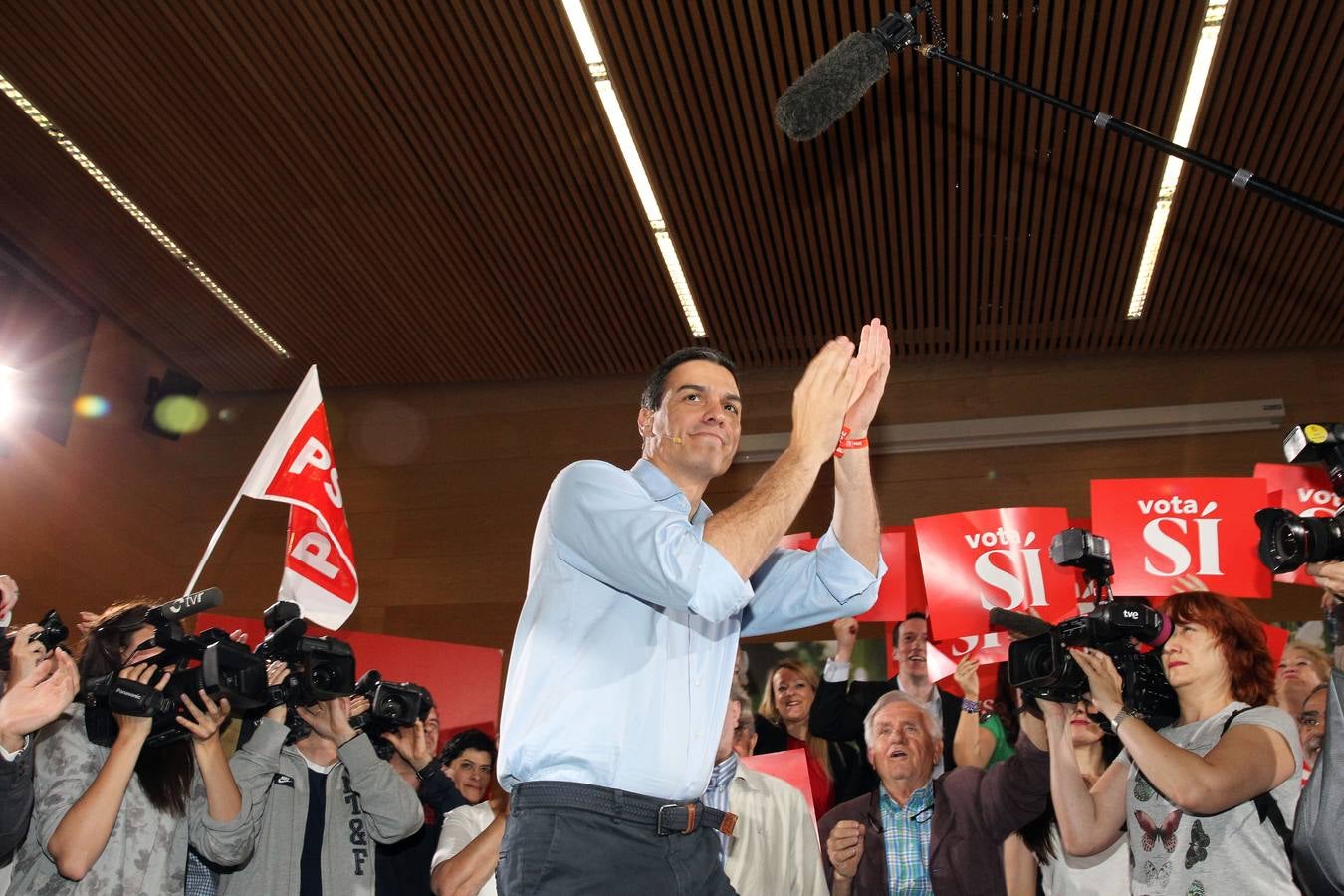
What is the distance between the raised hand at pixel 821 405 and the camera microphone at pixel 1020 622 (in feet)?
4.93

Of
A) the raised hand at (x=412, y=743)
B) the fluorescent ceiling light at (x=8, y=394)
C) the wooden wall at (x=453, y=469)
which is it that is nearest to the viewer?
the raised hand at (x=412, y=743)

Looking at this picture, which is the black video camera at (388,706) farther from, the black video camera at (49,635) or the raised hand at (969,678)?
the raised hand at (969,678)

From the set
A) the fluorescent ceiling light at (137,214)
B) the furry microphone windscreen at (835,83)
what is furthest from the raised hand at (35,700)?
the fluorescent ceiling light at (137,214)

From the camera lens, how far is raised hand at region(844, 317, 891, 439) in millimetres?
Answer: 1782

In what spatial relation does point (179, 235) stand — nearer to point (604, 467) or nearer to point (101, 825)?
point (101, 825)

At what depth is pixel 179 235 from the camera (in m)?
5.73

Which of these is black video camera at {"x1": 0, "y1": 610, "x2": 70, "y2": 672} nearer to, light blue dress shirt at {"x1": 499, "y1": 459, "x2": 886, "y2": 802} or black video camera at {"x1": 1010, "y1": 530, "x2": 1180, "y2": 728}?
light blue dress shirt at {"x1": 499, "y1": 459, "x2": 886, "y2": 802}

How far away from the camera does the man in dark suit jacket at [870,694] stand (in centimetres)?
409

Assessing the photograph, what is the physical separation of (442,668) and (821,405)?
3788mm

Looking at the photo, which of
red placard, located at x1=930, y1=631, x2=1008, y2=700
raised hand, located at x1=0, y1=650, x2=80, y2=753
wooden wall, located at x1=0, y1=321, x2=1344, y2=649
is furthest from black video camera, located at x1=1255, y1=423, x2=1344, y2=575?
wooden wall, located at x1=0, y1=321, x2=1344, y2=649

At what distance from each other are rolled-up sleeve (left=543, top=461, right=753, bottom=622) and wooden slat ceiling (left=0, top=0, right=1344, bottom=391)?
3184mm

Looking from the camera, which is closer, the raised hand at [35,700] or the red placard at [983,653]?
the raised hand at [35,700]

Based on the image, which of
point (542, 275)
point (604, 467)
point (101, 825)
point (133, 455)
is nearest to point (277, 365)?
point (133, 455)

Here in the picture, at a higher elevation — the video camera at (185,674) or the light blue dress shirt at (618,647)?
the video camera at (185,674)
